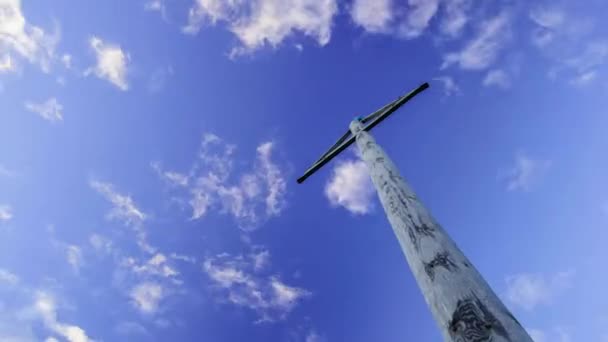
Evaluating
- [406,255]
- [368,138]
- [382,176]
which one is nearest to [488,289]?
[406,255]

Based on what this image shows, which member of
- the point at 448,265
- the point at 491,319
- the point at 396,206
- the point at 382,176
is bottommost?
the point at 491,319

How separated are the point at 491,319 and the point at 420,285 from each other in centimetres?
59

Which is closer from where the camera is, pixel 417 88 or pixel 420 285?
pixel 420 285

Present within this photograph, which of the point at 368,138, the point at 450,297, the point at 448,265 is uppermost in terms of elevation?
the point at 368,138

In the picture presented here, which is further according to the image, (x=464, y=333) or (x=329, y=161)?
(x=329, y=161)

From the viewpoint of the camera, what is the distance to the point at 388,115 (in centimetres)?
718

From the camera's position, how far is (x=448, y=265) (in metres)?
2.60

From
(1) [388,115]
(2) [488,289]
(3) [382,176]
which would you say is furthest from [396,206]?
(1) [388,115]

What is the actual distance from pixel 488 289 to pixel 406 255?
0.68m

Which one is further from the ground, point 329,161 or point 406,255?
point 329,161

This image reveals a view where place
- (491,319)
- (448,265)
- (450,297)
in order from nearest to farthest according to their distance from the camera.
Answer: (491,319), (450,297), (448,265)

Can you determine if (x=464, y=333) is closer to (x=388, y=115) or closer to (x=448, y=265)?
(x=448, y=265)

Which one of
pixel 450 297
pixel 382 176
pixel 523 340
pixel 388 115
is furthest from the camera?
pixel 388 115

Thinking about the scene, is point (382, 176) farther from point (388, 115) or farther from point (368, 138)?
point (388, 115)
